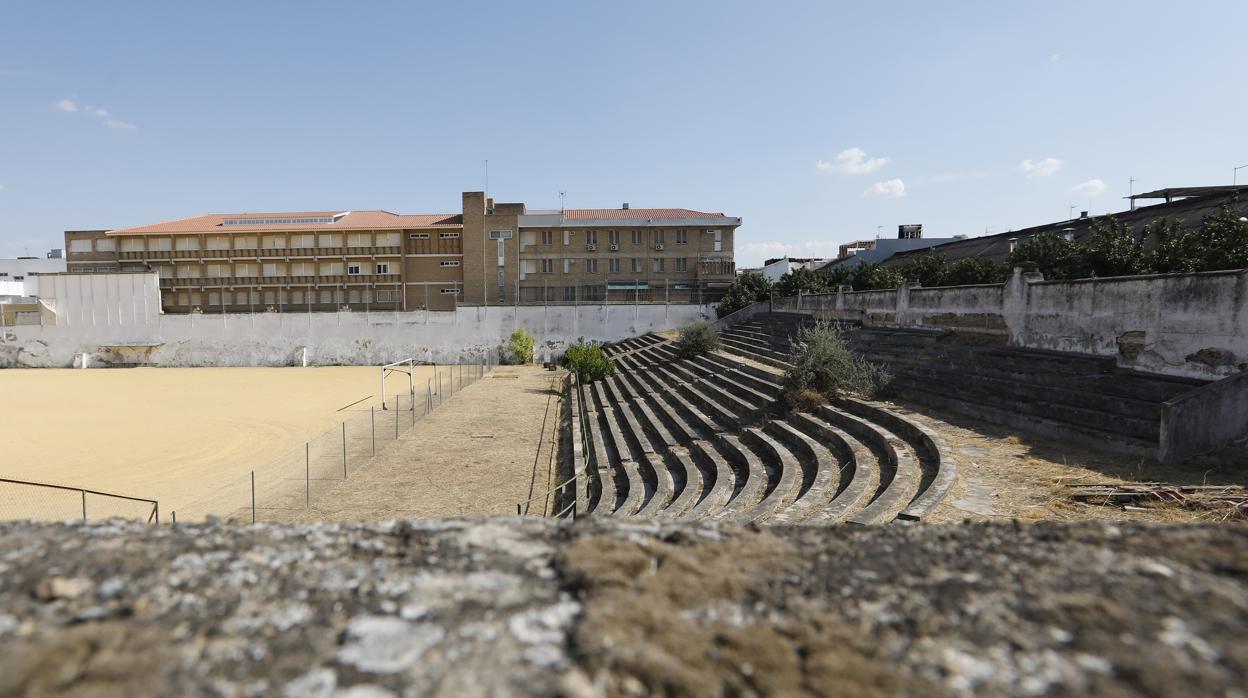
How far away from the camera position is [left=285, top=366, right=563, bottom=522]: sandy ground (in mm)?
12555

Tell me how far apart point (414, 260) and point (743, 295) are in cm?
2973

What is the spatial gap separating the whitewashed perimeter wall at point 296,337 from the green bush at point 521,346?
74 cm

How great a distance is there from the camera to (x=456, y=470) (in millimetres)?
15484

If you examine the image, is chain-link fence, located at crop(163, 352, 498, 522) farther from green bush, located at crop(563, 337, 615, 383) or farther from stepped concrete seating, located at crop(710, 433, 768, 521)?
stepped concrete seating, located at crop(710, 433, 768, 521)

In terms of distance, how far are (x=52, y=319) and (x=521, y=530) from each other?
5521 cm

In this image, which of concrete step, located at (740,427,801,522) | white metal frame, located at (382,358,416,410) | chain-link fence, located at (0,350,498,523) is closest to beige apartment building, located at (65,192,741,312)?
white metal frame, located at (382,358,416,410)

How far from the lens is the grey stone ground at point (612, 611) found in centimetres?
173

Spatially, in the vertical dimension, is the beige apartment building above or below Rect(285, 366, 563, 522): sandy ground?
above

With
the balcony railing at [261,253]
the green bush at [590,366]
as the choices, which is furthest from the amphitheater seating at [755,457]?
the balcony railing at [261,253]

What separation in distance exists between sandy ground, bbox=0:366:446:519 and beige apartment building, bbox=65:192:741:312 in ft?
54.6

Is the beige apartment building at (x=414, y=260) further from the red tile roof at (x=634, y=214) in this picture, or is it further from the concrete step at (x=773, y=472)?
the concrete step at (x=773, y=472)

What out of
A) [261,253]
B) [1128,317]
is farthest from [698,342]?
[261,253]

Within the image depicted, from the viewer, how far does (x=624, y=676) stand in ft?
5.84

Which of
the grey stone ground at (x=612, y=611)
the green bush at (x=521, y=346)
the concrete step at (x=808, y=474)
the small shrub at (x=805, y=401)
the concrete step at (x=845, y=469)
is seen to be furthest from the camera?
the green bush at (x=521, y=346)
